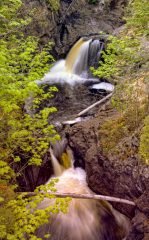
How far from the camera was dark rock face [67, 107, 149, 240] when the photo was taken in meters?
5.47

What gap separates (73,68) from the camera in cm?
1469

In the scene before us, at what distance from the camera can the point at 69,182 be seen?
8039mm

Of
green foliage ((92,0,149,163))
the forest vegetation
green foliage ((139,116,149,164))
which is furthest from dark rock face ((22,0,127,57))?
green foliage ((139,116,149,164))

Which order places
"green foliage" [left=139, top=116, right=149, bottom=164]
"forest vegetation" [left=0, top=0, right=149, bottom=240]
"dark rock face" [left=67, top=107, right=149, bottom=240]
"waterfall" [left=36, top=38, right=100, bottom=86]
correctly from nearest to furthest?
1. "forest vegetation" [left=0, top=0, right=149, bottom=240]
2. "dark rock face" [left=67, top=107, right=149, bottom=240]
3. "green foliage" [left=139, top=116, right=149, bottom=164]
4. "waterfall" [left=36, top=38, right=100, bottom=86]

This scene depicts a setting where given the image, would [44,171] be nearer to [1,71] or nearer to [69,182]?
[69,182]

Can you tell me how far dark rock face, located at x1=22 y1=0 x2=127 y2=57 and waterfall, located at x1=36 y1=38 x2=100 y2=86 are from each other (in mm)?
548

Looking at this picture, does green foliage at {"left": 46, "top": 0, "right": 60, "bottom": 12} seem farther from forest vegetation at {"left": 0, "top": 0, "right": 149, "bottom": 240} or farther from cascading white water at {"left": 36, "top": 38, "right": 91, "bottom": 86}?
forest vegetation at {"left": 0, "top": 0, "right": 149, "bottom": 240}

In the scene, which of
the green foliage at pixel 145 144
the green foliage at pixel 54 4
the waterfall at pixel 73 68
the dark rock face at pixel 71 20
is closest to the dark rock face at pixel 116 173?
the green foliage at pixel 145 144

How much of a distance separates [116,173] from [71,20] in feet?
39.3

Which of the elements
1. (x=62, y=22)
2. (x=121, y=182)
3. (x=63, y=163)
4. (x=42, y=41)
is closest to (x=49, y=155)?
(x=63, y=163)

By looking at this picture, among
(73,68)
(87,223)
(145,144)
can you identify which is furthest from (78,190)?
(73,68)

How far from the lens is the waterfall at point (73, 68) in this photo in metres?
14.0

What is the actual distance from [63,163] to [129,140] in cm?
280

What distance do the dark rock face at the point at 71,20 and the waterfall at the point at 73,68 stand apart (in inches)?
21.6
